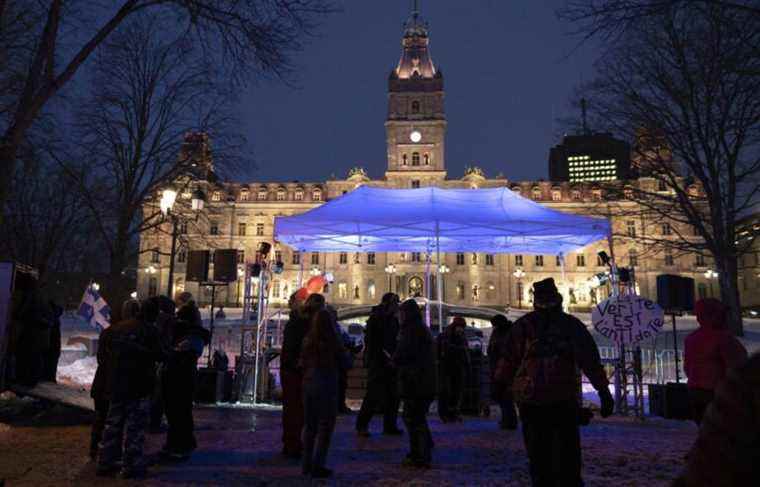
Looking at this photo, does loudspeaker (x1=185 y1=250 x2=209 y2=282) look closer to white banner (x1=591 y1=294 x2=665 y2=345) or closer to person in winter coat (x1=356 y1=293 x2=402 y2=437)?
person in winter coat (x1=356 y1=293 x2=402 y2=437)

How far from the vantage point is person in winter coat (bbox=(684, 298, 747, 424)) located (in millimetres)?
5125

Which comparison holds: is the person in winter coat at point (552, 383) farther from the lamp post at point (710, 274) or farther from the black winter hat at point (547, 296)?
the lamp post at point (710, 274)

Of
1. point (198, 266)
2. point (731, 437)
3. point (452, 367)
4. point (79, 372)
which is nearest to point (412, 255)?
point (79, 372)

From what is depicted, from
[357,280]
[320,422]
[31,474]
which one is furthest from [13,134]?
[357,280]

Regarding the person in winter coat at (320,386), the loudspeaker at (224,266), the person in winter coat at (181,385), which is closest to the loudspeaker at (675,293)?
the person in winter coat at (320,386)

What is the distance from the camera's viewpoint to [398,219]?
12742 mm

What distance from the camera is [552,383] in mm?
3645

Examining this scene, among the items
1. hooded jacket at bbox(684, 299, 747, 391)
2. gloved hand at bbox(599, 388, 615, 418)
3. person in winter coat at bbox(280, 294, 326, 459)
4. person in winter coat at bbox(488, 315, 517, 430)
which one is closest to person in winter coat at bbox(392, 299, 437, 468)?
person in winter coat at bbox(280, 294, 326, 459)

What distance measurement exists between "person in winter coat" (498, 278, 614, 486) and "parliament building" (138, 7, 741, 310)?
56.4 m

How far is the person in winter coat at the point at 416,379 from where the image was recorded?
18.4 feet

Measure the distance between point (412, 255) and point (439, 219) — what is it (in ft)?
166

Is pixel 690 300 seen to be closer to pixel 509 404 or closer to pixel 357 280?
pixel 509 404

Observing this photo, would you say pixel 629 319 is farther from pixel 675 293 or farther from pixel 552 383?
pixel 552 383

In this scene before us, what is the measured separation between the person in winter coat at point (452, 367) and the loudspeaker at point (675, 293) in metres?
3.94
